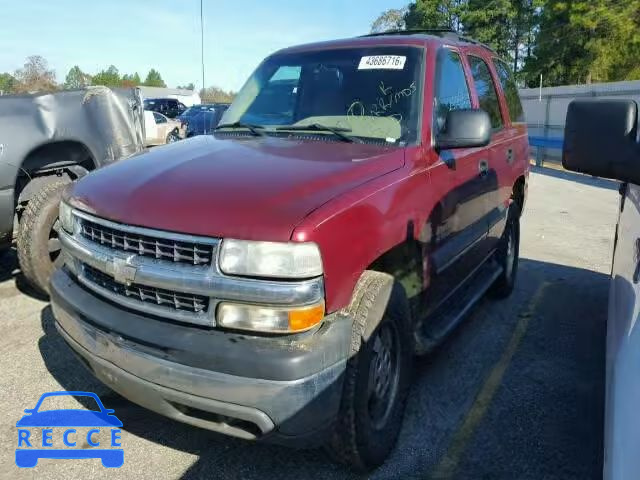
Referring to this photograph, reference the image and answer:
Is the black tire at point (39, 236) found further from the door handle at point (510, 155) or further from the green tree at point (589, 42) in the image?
Result: the green tree at point (589, 42)

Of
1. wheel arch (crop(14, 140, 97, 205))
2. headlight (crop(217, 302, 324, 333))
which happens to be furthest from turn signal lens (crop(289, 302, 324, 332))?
wheel arch (crop(14, 140, 97, 205))

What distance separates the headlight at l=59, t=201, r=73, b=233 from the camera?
9.48 feet

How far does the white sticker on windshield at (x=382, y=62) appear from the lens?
3477mm

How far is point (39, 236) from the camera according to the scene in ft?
14.8

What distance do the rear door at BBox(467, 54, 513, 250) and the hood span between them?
146 cm

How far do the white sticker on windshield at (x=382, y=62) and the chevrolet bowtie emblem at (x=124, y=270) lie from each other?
A: 6.52 ft

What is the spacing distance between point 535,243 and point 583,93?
16.3 m

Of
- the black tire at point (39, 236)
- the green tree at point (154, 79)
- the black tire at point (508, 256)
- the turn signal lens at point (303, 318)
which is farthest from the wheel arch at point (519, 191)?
the green tree at point (154, 79)

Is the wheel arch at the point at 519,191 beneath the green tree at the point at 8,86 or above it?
beneath

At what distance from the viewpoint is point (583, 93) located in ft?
69.7

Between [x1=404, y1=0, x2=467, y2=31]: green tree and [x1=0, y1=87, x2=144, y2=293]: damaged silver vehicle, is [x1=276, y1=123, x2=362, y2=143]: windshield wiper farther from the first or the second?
[x1=404, y1=0, x2=467, y2=31]: green tree

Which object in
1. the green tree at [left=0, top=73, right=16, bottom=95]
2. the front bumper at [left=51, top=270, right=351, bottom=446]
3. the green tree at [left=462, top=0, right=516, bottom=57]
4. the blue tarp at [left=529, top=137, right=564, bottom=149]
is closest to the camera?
the front bumper at [left=51, top=270, right=351, bottom=446]

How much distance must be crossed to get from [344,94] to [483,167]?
1.22 meters

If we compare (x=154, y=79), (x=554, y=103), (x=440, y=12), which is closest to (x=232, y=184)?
(x=554, y=103)
